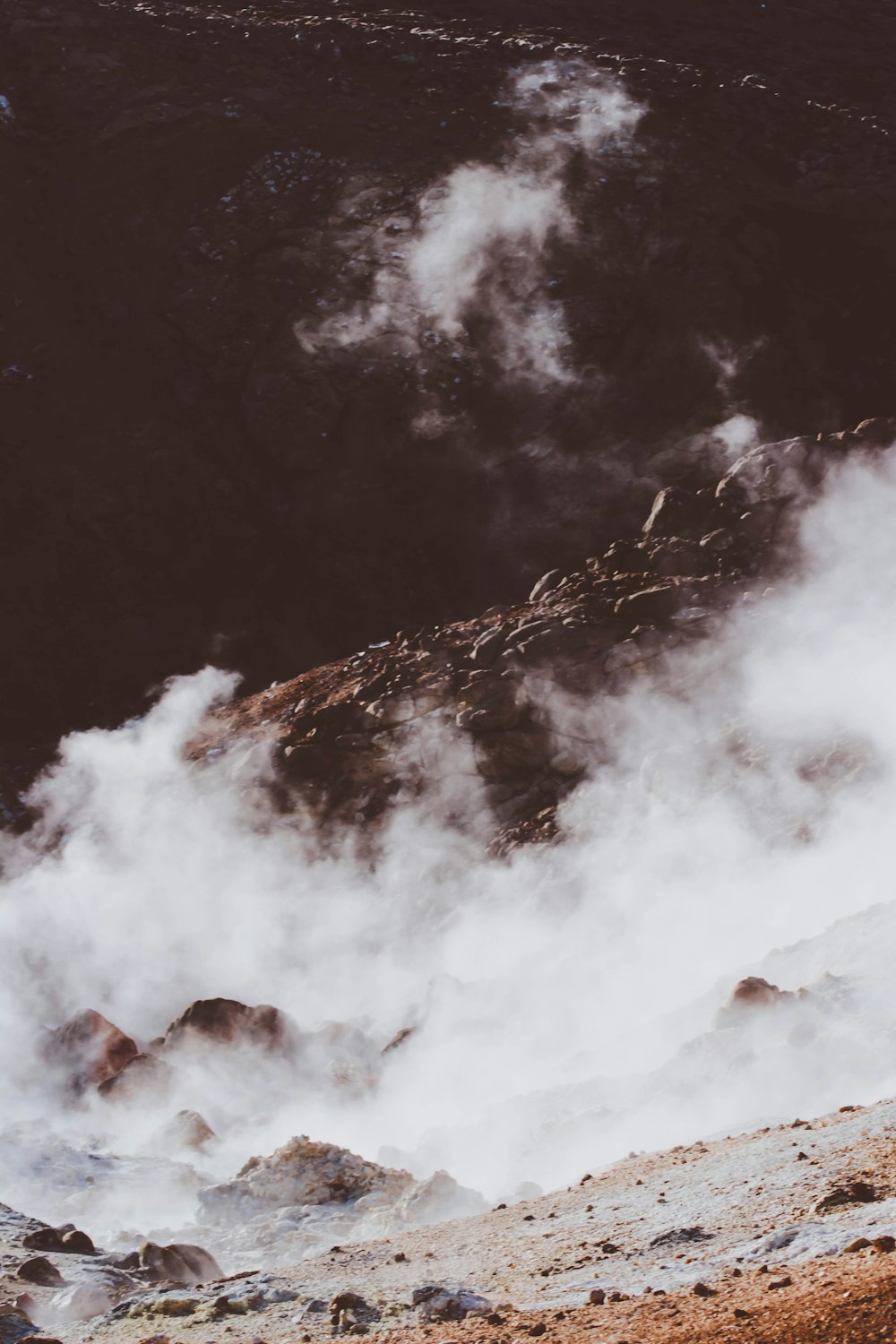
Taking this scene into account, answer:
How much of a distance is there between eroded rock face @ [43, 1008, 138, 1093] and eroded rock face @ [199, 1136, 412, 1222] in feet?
10.6

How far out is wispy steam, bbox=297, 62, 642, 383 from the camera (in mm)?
16938

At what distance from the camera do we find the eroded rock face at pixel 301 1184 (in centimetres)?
724

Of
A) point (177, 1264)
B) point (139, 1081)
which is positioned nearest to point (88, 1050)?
point (139, 1081)

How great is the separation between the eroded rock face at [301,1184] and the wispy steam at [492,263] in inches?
444

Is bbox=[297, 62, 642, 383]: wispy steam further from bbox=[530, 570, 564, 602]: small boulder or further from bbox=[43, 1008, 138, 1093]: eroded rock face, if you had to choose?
bbox=[43, 1008, 138, 1093]: eroded rock face

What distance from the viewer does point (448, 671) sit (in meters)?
13.3

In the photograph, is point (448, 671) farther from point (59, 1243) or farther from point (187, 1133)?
point (59, 1243)

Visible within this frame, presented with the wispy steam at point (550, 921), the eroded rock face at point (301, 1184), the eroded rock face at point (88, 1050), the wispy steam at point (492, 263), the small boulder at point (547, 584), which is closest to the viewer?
the eroded rock face at point (301, 1184)

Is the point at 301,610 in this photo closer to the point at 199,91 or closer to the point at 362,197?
the point at 362,197

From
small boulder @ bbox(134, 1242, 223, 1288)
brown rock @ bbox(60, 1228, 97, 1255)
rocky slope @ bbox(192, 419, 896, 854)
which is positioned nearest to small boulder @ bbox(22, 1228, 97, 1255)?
brown rock @ bbox(60, 1228, 97, 1255)

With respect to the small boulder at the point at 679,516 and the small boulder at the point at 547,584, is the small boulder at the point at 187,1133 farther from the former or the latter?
the small boulder at the point at 679,516

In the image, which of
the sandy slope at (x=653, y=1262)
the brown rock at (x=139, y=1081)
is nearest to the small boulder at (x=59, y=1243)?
the sandy slope at (x=653, y=1262)

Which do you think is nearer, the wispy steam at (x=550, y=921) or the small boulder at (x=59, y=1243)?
the small boulder at (x=59, y=1243)

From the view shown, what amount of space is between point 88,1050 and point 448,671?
4765mm
